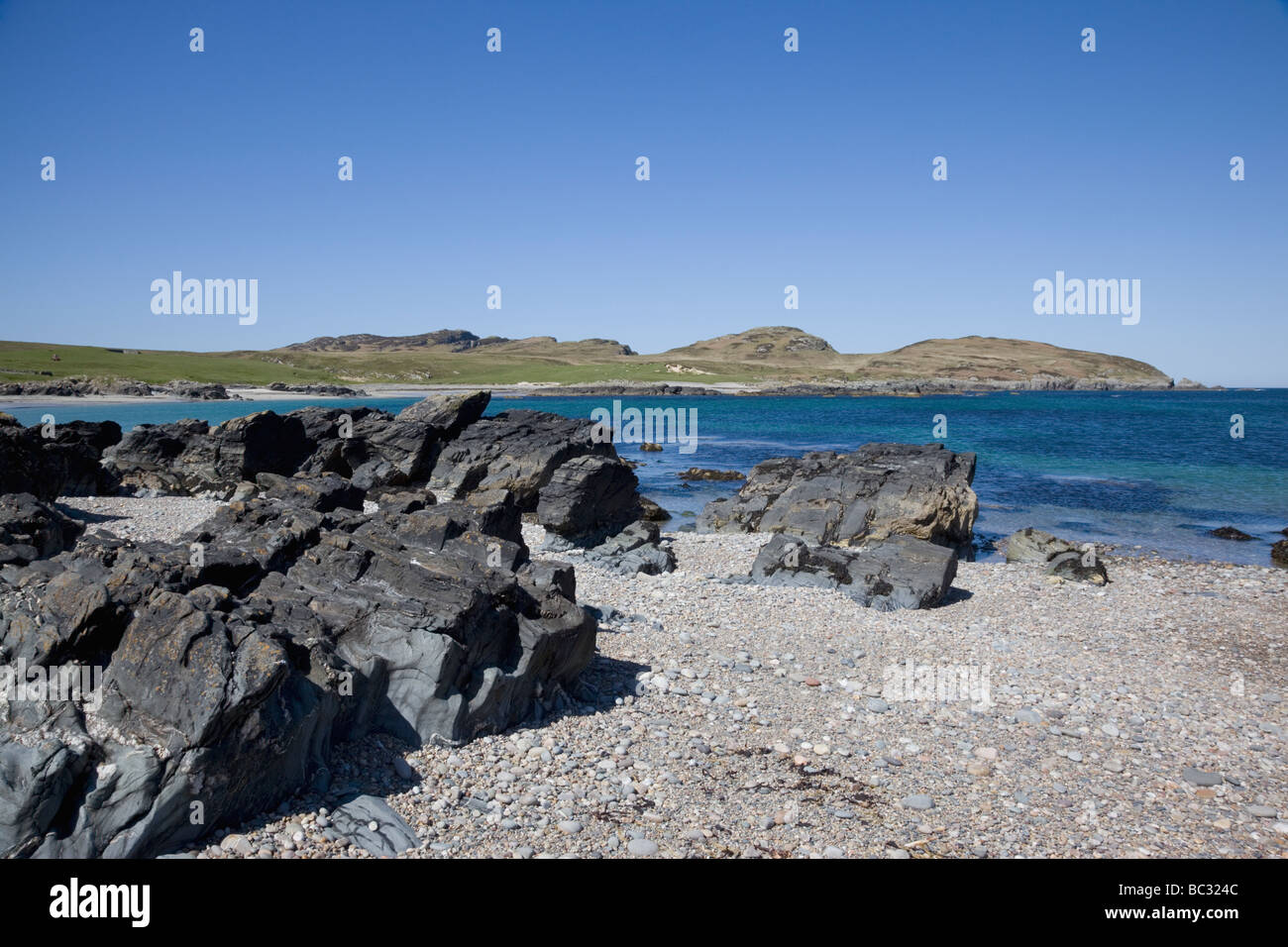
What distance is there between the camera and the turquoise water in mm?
36469

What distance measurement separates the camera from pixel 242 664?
27.8 ft

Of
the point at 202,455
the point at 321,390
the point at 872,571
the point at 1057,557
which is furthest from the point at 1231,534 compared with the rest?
the point at 321,390

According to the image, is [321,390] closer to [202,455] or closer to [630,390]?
[630,390]

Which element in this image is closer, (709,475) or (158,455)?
(158,455)

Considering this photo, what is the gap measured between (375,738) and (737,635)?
29.0 ft

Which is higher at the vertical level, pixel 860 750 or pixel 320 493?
pixel 320 493

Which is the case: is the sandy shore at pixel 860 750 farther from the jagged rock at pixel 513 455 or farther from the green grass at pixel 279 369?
the green grass at pixel 279 369

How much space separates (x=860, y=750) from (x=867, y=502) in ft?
59.6

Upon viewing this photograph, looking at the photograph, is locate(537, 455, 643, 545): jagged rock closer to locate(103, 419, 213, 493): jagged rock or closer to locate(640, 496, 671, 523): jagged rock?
locate(640, 496, 671, 523): jagged rock

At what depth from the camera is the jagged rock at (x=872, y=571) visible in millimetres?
20016

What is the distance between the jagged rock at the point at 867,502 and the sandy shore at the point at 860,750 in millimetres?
8274

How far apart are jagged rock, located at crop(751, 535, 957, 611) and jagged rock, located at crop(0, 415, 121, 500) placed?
2507cm

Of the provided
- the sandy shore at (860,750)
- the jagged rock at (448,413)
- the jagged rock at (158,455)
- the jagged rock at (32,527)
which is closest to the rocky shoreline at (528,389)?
the jagged rock at (158,455)
